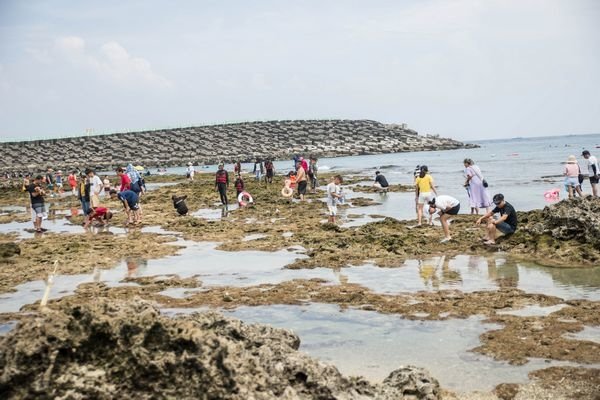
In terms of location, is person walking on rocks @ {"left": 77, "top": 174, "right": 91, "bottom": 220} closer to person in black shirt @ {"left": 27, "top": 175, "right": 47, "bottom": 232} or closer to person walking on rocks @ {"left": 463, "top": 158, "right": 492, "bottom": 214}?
person in black shirt @ {"left": 27, "top": 175, "right": 47, "bottom": 232}

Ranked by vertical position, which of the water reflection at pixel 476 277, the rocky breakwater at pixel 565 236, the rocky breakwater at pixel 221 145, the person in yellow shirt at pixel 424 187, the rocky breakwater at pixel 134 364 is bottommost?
the water reflection at pixel 476 277

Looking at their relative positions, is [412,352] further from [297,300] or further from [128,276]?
[128,276]

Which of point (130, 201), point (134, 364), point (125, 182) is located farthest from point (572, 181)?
point (134, 364)

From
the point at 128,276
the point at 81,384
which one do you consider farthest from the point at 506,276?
the point at 81,384

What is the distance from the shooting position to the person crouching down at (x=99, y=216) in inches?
767

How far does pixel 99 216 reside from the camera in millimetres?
19766

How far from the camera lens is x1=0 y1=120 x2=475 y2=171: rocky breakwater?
79062 mm

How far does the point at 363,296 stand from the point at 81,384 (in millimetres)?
6036

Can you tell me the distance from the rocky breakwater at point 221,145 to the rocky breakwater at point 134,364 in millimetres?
70949

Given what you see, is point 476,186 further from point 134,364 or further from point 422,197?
point 134,364

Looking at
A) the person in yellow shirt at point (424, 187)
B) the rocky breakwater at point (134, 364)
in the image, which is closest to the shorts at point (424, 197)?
the person in yellow shirt at point (424, 187)

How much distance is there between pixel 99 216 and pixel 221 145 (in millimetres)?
72220

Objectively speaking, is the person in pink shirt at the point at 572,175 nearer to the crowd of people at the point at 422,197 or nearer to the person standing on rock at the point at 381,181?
the crowd of people at the point at 422,197

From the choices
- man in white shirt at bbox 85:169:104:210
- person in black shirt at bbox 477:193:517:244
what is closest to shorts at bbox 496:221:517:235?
person in black shirt at bbox 477:193:517:244
